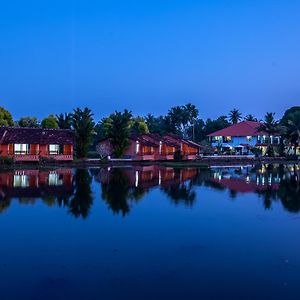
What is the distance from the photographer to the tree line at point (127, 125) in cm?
6169

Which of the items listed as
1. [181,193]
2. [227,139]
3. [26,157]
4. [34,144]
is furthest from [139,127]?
[181,193]

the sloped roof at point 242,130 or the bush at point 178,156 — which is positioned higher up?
the sloped roof at point 242,130

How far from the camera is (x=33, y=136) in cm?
5684

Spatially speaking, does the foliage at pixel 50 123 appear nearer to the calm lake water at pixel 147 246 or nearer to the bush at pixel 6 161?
the bush at pixel 6 161

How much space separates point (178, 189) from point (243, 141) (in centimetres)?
6202

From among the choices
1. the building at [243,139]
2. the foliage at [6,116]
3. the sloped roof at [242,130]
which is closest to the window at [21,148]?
the foliage at [6,116]

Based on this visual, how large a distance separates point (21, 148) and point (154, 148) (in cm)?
2289

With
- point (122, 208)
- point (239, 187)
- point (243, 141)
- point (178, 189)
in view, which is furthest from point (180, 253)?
point (243, 141)

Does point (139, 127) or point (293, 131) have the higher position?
point (139, 127)

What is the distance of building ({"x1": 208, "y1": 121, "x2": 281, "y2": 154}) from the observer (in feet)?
297

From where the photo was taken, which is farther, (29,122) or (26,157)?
(29,122)

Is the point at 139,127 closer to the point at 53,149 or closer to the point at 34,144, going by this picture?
the point at 53,149

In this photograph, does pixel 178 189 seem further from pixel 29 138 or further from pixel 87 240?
pixel 29 138

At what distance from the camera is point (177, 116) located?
10062cm
